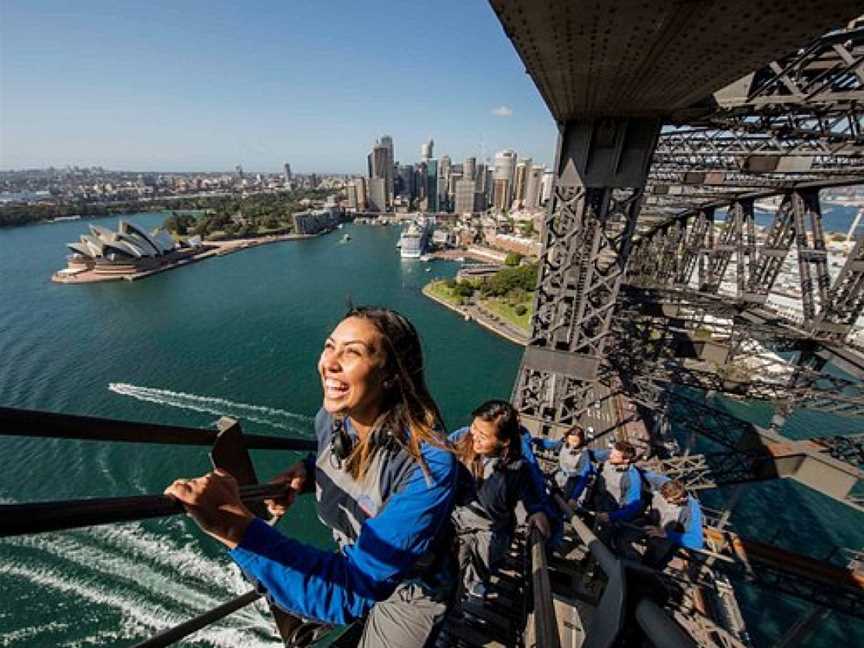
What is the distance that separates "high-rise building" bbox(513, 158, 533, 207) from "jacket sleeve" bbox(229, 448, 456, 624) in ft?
309

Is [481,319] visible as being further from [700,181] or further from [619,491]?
[619,491]

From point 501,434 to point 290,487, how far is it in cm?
142

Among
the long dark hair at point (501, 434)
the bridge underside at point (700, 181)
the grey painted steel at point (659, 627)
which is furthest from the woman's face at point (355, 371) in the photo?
the bridge underside at point (700, 181)

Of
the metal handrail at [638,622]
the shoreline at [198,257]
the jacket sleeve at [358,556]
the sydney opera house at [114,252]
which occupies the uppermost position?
the metal handrail at [638,622]

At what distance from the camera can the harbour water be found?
10383 millimetres

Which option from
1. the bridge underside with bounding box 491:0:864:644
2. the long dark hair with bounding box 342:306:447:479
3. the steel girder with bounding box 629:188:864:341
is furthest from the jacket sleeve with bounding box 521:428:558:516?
the steel girder with bounding box 629:188:864:341

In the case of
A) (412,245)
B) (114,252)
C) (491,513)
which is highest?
(491,513)

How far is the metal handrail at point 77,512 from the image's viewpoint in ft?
2.44

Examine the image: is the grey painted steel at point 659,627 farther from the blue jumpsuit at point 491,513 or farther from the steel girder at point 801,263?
the steel girder at point 801,263

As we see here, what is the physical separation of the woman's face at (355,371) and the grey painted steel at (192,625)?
663 millimetres

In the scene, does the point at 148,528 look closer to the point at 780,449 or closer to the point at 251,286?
the point at 780,449

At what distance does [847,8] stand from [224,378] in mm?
25051

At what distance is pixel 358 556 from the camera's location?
3.84 feet

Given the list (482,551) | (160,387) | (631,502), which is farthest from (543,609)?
(160,387)
